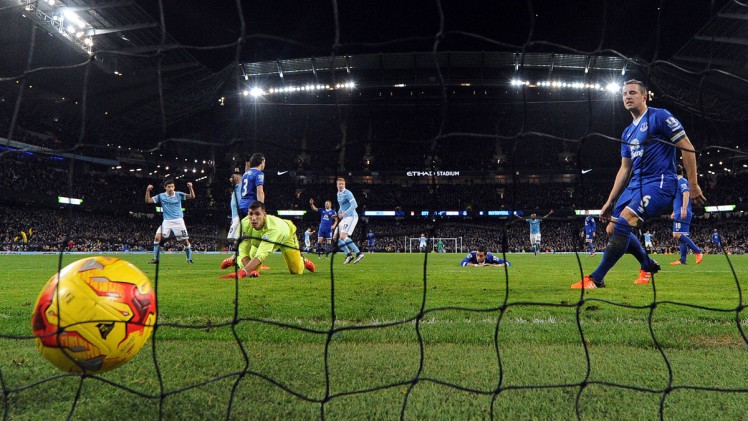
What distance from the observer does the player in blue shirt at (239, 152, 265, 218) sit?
7182mm

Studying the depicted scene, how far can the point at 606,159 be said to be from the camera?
36562 millimetres

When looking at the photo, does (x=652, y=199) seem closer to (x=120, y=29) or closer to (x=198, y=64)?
(x=120, y=29)

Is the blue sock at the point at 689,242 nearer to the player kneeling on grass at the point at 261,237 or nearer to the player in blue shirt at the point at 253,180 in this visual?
the player kneeling on grass at the point at 261,237

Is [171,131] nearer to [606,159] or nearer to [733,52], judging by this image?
[606,159]

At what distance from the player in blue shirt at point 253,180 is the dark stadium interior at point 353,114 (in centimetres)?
1860

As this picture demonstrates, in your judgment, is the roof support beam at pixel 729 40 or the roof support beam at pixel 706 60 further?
the roof support beam at pixel 706 60

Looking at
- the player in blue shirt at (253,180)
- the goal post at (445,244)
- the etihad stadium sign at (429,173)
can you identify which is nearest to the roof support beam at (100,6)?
the etihad stadium sign at (429,173)

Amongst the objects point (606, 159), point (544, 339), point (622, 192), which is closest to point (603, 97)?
point (606, 159)

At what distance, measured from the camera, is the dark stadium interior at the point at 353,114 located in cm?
2612

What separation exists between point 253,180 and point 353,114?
102 ft

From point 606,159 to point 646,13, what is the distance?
1423cm

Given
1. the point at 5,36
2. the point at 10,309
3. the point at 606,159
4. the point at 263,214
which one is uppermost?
the point at 5,36

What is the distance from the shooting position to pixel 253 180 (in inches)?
296

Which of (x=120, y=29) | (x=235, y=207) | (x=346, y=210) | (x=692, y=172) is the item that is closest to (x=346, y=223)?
(x=346, y=210)
